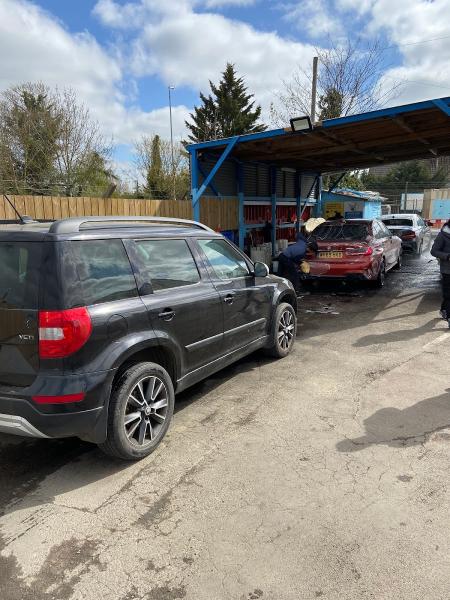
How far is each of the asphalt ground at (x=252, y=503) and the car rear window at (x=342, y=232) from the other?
5.16m

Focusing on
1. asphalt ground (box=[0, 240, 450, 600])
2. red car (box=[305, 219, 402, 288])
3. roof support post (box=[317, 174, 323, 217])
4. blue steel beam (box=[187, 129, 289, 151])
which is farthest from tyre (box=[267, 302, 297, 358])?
roof support post (box=[317, 174, 323, 217])

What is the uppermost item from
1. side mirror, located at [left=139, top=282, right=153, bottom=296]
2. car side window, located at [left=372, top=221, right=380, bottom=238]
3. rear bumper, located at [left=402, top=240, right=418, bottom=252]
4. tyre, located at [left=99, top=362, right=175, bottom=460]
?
car side window, located at [left=372, top=221, right=380, bottom=238]

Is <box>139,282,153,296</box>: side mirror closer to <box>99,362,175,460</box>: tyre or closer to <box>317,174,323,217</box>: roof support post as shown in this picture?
<box>99,362,175,460</box>: tyre

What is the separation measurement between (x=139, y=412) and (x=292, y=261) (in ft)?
19.7

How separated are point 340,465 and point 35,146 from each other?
19.7 metres

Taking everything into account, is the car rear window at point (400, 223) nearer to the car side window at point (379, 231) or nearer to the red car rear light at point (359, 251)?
the car side window at point (379, 231)

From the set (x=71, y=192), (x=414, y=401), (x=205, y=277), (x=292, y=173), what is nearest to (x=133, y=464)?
(x=205, y=277)

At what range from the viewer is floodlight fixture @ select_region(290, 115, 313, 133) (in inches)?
344

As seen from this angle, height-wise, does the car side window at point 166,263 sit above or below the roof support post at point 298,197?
below

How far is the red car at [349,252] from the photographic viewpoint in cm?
912

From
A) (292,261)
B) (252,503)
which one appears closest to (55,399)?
(252,503)

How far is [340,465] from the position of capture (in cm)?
321

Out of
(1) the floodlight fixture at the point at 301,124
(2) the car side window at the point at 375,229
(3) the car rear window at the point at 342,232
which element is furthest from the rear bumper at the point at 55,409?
(2) the car side window at the point at 375,229

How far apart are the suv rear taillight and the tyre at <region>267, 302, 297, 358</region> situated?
2.93 metres
